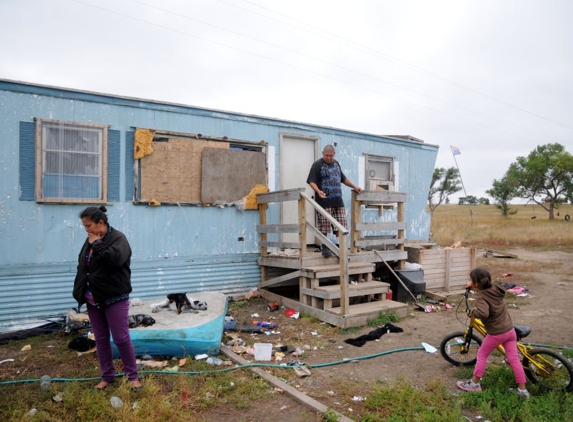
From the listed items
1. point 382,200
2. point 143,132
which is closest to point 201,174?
point 143,132

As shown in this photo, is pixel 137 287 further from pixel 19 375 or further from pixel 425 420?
pixel 425 420

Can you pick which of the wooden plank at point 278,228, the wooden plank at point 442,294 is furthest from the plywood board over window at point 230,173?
the wooden plank at point 442,294

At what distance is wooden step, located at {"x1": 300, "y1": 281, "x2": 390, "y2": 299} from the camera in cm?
639

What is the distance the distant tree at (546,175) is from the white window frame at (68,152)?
123 ft

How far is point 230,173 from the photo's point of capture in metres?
7.66

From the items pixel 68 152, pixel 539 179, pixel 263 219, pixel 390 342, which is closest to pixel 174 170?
pixel 68 152

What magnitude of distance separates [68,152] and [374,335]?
17.2 ft

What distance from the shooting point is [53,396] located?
384 cm

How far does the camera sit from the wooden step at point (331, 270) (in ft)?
21.7

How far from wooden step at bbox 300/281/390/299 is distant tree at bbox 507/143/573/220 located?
34.4m

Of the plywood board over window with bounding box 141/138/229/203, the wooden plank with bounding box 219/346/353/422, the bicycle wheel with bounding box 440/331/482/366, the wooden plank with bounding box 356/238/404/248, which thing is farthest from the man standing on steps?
the wooden plank with bounding box 219/346/353/422

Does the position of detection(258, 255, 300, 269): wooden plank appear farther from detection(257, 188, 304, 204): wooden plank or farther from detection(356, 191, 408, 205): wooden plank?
detection(356, 191, 408, 205): wooden plank

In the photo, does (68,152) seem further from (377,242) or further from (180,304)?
(377,242)

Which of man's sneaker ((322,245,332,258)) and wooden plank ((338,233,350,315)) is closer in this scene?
wooden plank ((338,233,350,315))
